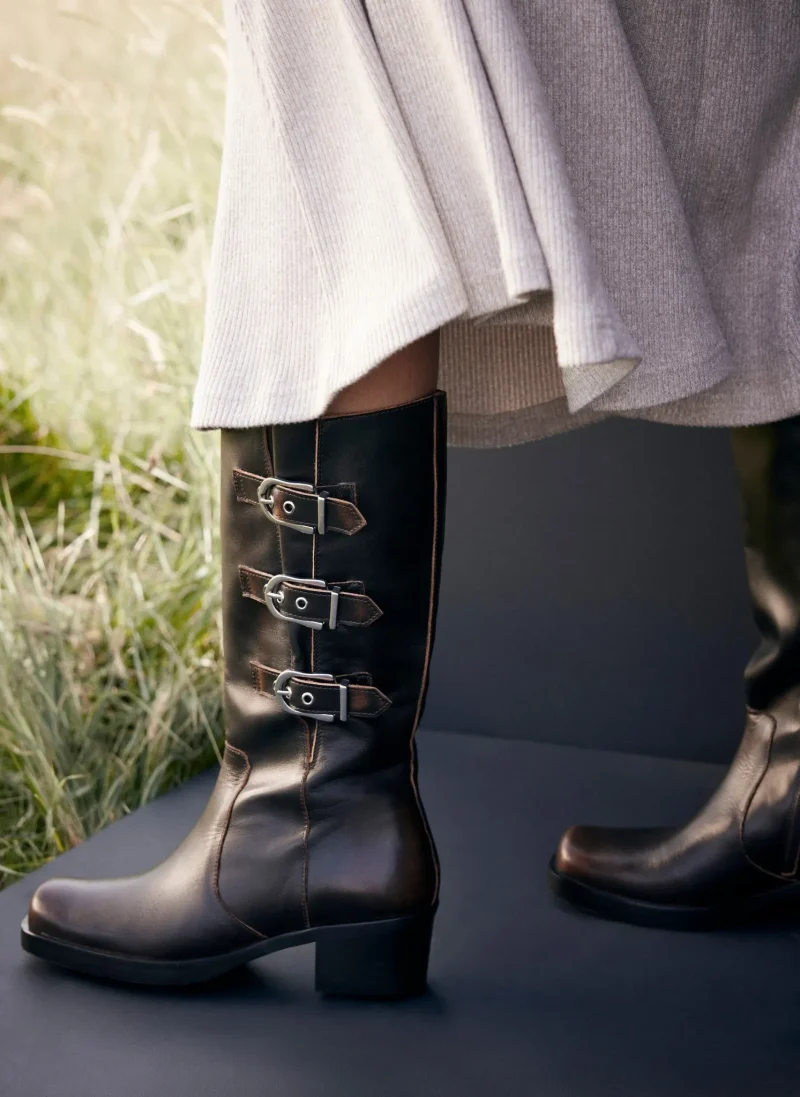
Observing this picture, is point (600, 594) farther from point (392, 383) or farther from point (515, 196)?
point (515, 196)

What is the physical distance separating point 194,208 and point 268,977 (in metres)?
1.51

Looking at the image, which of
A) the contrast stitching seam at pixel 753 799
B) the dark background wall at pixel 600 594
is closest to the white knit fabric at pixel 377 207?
the contrast stitching seam at pixel 753 799

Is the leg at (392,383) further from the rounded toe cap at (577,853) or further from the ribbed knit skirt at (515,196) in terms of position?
the rounded toe cap at (577,853)

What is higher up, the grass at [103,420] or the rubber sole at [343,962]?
A: the grass at [103,420]

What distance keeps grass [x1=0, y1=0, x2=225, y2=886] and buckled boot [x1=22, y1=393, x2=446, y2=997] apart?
52cm

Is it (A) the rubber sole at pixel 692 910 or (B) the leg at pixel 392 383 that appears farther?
(A) the rubber sole at pixel 692 910

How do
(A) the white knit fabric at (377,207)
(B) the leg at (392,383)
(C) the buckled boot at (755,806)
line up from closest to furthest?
1. (A) the white knit fabric at (377,207)
2. (B) the leg at (392,383)
3. (C) the buckled boot at (755,806)

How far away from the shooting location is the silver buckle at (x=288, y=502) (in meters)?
0.82

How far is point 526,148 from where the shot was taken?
688 mm

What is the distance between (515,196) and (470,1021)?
622mm

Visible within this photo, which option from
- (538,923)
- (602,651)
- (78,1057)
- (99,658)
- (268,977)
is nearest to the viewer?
(78,1057)

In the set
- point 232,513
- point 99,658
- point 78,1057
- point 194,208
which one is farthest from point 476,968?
point 194,208

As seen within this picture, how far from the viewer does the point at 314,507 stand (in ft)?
2.71

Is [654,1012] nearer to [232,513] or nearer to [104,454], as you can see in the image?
[232,513]
